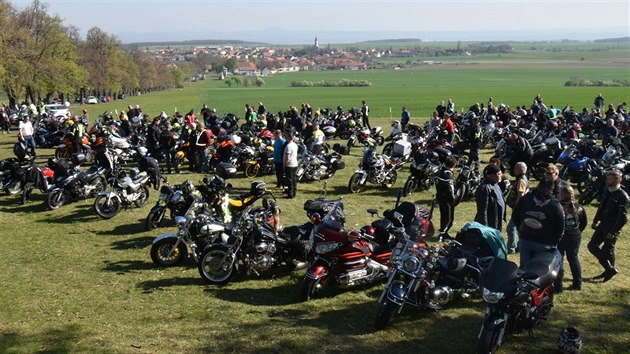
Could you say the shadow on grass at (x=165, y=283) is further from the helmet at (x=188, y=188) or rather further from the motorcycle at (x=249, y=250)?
the helmet at (x=188, y=188)

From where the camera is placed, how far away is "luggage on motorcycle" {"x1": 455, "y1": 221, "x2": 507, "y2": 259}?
715cm

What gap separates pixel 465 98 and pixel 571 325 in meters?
55.3

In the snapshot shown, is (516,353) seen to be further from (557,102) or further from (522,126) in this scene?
(557,102)

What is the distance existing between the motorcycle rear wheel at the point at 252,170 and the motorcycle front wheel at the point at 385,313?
33.5ft

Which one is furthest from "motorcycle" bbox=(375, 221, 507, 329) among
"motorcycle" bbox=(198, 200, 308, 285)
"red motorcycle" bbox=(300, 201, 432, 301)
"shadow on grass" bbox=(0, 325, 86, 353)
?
"shadow on grass" bbox=(0, 325, 86, 353)

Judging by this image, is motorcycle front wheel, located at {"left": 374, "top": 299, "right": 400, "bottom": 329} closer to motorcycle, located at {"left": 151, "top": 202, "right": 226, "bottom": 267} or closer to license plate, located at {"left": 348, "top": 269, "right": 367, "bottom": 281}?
license plate, located at {"left": 348, "top": 269, "right": 367, "bottom": 281}

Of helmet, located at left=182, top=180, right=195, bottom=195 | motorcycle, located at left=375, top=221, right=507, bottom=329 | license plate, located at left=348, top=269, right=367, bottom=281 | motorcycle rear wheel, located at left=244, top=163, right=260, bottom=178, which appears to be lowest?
motorcycle rear wheel, located at left=244, top=163, right=260, bottom=178

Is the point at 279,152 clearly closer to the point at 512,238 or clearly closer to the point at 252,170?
the point at 252,170

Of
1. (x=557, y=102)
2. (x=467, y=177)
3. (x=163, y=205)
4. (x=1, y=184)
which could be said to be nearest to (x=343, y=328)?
(x=163, y=205)

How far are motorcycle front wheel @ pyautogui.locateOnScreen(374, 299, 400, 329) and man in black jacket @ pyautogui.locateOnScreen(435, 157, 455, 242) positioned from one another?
3.48 metres

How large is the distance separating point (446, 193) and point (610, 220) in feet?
9.48

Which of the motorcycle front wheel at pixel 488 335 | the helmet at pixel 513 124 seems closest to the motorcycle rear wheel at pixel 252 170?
the motorcycle front wheel at pixel 488 335

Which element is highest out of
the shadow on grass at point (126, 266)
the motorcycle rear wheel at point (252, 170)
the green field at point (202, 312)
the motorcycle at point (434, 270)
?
the motorcycle at point (434, 270)

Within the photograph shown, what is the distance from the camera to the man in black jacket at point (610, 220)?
764cm
